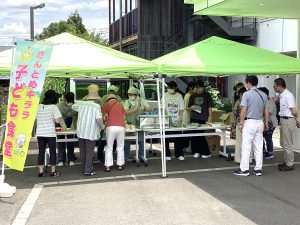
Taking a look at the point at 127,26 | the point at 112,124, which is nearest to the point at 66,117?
the point at 112,124

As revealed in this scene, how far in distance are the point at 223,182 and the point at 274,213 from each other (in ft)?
6.25

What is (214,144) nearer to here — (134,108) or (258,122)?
(134,108)

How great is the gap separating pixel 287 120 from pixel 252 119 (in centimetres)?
103

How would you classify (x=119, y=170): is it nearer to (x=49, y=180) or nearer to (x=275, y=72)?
(x=49, y=180)

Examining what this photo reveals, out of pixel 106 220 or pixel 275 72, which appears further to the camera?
pixel 275 72

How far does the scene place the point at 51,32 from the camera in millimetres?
44156

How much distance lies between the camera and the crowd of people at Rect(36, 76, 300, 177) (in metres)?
8.42

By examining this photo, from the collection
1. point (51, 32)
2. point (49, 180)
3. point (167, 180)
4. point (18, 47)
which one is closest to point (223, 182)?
point (167, 180)

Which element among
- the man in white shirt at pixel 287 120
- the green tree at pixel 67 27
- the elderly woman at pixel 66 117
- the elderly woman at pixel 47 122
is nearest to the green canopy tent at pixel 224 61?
the man in white shirt at pixel 287 120

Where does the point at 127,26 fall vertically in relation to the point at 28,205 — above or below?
above

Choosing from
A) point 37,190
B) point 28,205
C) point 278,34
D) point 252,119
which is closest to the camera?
point 28,205

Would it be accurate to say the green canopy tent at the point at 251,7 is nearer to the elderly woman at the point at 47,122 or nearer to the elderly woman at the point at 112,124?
the elderly woman at the point at 112,124

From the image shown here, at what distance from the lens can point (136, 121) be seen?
10125 mm

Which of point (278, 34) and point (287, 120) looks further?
point (278, 34)
